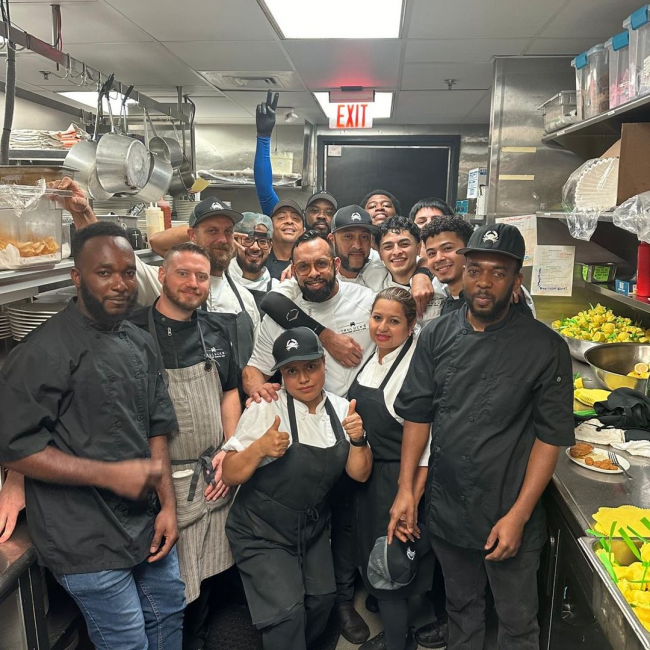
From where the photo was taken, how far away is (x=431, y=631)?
8.11 feet

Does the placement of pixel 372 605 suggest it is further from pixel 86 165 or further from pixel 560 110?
pixel 560 110

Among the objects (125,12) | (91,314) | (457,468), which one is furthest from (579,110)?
(91,314)

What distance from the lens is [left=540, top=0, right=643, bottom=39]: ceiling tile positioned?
2.54 m

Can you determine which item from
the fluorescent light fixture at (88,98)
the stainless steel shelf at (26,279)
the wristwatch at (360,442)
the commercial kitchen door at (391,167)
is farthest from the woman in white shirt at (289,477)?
the commercial kitchen door at (391,167)

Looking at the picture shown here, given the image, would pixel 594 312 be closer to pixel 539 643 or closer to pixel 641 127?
pixel 641 127

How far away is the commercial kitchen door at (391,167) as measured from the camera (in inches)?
239

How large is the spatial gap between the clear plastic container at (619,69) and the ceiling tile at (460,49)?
0.78m

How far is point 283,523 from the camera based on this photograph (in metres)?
2.10

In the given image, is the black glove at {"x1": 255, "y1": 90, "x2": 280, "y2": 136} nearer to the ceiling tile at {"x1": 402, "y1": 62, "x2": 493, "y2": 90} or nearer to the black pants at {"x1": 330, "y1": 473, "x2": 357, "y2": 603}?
the ceiling tile at {"x1": 402, "y1": 62, "x2": 493, "y2": 90}

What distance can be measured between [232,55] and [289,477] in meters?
2.66

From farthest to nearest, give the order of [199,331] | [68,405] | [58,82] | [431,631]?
[58,82] < [431,631] < [199,331] < [68,405]

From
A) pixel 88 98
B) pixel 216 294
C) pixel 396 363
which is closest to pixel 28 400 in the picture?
pixel 216 294

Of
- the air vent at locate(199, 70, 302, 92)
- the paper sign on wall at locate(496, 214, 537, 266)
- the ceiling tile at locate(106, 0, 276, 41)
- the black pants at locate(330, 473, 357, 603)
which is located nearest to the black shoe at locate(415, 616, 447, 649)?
the black pants at locate(330, 473, 357, 603)

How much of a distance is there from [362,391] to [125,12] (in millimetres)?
2163
